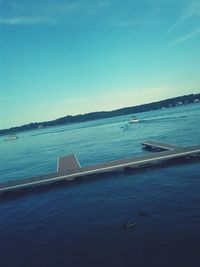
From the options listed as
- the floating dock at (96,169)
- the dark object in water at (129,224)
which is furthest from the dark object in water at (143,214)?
the floating dock at (96,169)

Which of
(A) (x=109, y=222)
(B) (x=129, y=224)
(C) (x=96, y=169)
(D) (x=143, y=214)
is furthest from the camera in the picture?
(C) (x=96, y=169)

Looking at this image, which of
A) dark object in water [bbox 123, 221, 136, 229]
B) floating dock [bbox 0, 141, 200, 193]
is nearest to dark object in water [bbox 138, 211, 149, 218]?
dark object in water [bbox 123, 221, 136, 229]

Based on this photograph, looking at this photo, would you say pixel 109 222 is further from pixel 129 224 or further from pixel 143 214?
pixel 143 214

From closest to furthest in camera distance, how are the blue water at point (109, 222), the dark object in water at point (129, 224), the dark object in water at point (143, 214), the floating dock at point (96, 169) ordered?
the blue water at point (109, 222) → the dark object in water at point (129, 224) → the dark object in water at point (143, 214) → the floating dock at point (96, 169)

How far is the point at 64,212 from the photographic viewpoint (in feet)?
82.2

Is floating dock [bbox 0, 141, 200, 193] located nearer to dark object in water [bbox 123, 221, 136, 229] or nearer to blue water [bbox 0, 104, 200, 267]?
blue water [bbox 0, 104, 200, 267]

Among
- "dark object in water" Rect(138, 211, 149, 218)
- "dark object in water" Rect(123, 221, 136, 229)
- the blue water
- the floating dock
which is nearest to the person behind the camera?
the blue water

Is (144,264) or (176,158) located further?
(176,158)

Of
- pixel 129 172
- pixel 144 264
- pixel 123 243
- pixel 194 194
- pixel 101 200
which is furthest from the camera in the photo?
pixel 129 172

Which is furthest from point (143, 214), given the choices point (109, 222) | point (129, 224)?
point (109, 222)

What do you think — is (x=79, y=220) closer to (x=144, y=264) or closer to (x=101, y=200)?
(x=101, y=200)

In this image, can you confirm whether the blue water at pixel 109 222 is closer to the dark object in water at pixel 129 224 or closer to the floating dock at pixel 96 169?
the dark object in water at pixel 129 224

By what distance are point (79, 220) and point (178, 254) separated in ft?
30.1

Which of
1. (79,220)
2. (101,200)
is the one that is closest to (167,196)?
(101,200)
